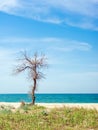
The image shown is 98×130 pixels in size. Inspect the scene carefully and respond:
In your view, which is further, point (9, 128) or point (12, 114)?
point (12, 114)

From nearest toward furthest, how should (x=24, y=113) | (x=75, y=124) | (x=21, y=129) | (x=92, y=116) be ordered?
(x=21, y=129) → (x=75, y=124) → (x=92, y=116) → (x=24, y=113)

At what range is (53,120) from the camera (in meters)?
20.9

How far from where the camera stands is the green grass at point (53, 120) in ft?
63.1

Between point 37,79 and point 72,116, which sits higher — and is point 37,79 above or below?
above

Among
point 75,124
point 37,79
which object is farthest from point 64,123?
point 37,79

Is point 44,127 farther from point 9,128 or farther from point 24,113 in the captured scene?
point 24,113

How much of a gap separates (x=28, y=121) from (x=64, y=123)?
1.80m

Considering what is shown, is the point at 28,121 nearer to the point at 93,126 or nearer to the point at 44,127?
the point at 44,127

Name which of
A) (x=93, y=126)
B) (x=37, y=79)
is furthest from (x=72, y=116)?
(x=37, y=79)

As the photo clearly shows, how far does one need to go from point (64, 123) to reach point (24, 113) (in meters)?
4.09

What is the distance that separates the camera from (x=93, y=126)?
64.5 feet

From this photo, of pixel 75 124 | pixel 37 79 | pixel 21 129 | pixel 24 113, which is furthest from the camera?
pixel 37 79

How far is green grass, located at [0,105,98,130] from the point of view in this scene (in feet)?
63.1

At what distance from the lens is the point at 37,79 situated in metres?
35.8
